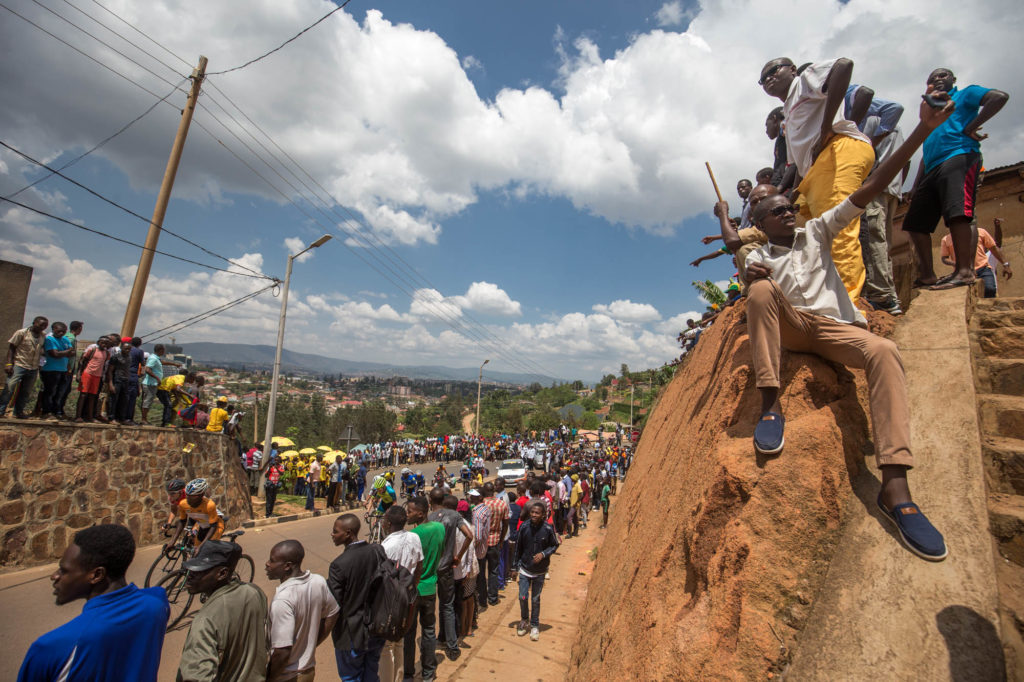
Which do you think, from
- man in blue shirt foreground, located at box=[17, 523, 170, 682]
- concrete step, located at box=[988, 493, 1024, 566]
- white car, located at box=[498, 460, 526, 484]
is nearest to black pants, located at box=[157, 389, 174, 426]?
man in blue shirt foreground, located at box=[17, 523, 170, 682]

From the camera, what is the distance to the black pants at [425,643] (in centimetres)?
495

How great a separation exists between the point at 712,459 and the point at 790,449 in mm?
412

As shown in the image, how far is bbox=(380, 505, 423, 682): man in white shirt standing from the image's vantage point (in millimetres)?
4293

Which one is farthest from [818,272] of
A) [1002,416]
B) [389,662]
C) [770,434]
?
[389,662]

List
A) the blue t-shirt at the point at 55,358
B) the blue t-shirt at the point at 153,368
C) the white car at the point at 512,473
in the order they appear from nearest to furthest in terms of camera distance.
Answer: the blue t-shirt at the point at 55,358, the blue t-shirt at the point at 153,368, the white car at the point at 512,473

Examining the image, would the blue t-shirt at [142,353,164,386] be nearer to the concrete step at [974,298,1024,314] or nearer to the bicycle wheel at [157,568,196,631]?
the bicycle wheel at [157,568,196,631]

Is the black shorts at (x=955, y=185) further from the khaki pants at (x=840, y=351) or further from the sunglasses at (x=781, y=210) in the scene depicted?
the khaki pants at (x=840, y=351)

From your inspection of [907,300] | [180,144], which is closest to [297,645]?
[907,300]

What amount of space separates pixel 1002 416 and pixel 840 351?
3.33ft

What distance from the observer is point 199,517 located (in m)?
6.39

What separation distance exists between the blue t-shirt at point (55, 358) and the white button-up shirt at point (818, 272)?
34.9ft

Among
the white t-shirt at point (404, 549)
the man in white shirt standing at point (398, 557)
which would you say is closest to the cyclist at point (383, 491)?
the man in white shirt standing at point (398, 557)

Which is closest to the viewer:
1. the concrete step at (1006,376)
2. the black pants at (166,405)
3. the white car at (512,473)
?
the concrete step at (1006,376)

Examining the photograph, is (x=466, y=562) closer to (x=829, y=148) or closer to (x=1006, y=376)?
(x=1006, y=376)
